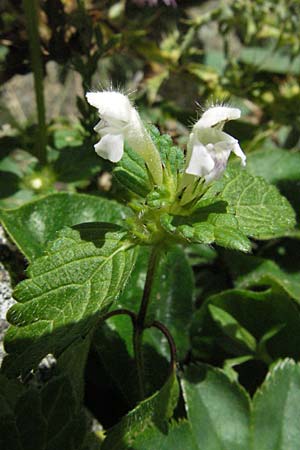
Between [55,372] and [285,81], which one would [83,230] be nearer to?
[55,372]

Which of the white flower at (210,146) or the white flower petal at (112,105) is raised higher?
the white flower petal at (112,105)

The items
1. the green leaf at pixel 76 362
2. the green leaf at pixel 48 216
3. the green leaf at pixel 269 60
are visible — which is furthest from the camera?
the green leaf at pixel 269 60

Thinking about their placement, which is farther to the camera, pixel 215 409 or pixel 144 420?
pixel 215 409

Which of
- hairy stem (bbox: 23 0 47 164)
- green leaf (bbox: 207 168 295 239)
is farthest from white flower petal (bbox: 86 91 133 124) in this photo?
hairy stem (bbox: 23 0 47 164)

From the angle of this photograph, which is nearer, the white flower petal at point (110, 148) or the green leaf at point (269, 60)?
the white flower petal at point (110, 148)

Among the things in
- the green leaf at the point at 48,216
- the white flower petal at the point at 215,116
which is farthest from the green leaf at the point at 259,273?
the white flower petal at the point at 215,116

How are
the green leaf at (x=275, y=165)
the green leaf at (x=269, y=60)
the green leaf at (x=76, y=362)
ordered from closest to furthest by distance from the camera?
the green leaf at (x=76, y=362), the green leaf at (x=275, y=165), the green leaf at (x=269, y=60)

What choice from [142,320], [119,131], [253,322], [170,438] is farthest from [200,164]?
[253,322]

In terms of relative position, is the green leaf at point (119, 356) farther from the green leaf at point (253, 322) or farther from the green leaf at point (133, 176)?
the green leaf at point (133, 176)

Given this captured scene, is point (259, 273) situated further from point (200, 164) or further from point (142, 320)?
point (200, 164)
